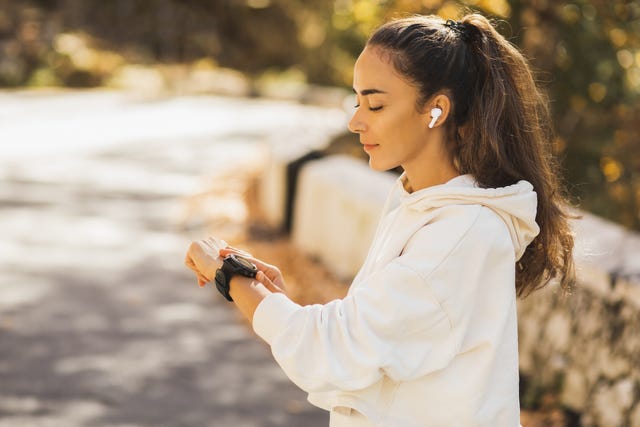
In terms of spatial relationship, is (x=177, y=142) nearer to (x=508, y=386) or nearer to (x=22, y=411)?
(x=22, y=411)

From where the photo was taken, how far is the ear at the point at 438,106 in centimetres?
213

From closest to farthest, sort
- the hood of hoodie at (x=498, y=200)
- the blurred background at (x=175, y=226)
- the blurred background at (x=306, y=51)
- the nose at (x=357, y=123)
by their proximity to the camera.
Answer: the hood of hoodie at (x=498, y=200)
the nose at (x=357, y=123)
the blurred background at (x=175, y=226)
the blurred background at (x=306, y=51)

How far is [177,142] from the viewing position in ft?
53.9

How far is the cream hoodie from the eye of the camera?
76.2 inches

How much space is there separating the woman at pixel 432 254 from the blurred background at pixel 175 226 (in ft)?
2.15

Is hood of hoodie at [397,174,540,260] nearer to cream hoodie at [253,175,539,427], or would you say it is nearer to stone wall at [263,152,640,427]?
cream hoodie at [253,175,539,427]

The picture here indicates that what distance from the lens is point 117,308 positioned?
6684 millimetres

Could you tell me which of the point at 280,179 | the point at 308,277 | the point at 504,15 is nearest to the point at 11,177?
the point at 280,179

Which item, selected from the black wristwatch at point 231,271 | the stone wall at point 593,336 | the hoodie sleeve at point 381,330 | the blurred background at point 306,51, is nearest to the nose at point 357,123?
the hoodie sleeve at point 381,330

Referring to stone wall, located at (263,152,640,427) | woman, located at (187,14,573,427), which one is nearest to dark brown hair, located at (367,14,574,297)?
woman, located at (187,14,573,427)

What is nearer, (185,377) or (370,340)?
(370,340)

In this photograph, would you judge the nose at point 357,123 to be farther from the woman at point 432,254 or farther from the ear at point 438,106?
the ear at point 438,106

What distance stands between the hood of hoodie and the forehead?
0.25m

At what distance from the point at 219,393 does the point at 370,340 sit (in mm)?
3418
